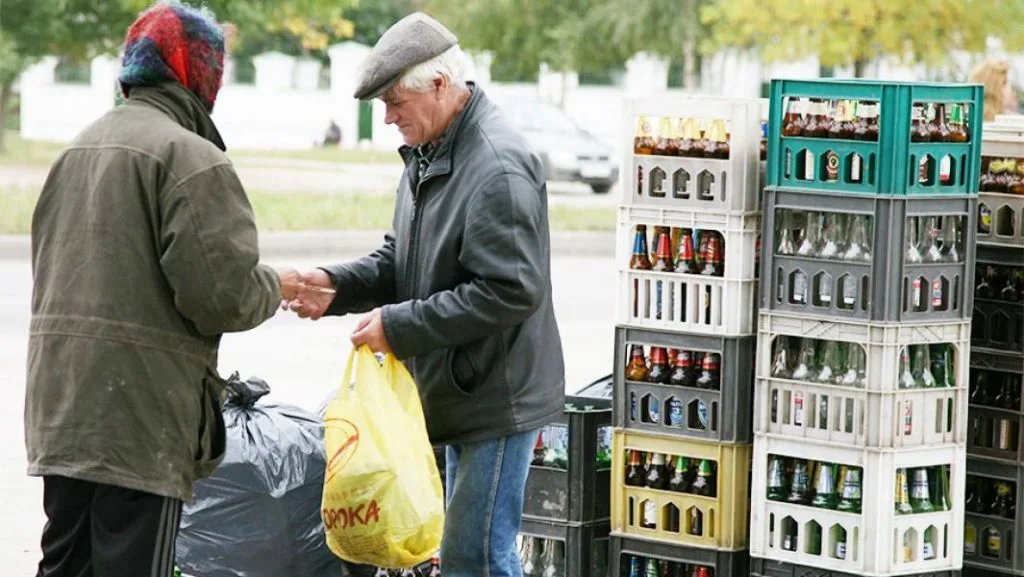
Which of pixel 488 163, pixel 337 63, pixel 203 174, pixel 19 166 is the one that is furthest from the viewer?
pixel 337 63

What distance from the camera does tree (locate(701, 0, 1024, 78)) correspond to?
83.9ft

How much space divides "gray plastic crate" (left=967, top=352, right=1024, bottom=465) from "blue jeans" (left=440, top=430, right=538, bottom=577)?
6.20 feet

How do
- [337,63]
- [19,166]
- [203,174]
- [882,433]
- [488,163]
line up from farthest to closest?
[337,63], [19,166], [882,433], [488,163], [203,174]

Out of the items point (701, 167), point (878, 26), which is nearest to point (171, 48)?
point (701, 167)

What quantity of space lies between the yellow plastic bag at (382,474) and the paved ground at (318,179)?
16022 mm

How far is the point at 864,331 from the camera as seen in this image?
17.3ft

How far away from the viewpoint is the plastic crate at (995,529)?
18.8ft

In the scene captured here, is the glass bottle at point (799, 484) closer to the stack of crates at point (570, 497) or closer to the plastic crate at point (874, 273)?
the plastic crate at point (874, 273)

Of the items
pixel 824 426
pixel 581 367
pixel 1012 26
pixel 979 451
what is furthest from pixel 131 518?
pixel 1012 26

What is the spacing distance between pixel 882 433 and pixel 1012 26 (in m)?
22.9

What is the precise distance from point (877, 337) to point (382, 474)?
1622mm

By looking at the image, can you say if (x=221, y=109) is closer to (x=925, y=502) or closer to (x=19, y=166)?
(x=19, y=166)

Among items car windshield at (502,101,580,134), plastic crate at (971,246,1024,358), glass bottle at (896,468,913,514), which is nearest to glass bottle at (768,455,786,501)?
glass bottle at (896,468,913,514)

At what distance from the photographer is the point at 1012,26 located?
1055 inches
